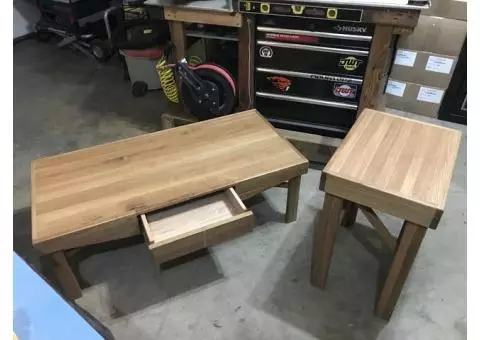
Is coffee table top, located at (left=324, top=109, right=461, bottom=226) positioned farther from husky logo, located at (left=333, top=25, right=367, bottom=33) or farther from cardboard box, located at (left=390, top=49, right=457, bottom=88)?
cardboard box, located at (left=390, top=49, right=457, bottom=88)

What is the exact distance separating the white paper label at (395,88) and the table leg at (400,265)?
1351 mm

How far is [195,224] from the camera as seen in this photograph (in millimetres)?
1288

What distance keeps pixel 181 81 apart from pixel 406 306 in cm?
136

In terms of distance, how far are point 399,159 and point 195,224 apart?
0.68 meters

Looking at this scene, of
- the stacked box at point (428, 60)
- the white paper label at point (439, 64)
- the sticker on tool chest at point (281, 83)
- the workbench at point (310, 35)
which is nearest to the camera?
the workbench at point (310, 35)

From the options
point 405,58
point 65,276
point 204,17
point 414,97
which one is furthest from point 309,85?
point 65,276

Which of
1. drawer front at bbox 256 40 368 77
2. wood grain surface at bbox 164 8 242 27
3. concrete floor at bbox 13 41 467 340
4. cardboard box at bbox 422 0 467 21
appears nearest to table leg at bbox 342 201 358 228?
concrete floor at bbox 13 41 467 340

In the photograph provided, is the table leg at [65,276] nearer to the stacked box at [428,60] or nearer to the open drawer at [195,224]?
the open drawer at [195,224]

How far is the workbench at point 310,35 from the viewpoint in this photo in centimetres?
154

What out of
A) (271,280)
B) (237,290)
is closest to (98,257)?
(237,290)

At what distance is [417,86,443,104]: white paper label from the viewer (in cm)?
222

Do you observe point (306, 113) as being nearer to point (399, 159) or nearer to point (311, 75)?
point (311, 75)

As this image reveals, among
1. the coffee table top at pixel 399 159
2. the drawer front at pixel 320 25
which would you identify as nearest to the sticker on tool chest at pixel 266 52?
the drawer front at pixel 320 25

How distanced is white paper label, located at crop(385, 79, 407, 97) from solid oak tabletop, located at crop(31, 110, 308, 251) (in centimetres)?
106
